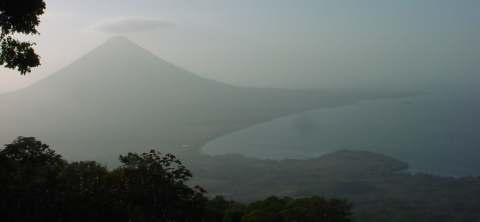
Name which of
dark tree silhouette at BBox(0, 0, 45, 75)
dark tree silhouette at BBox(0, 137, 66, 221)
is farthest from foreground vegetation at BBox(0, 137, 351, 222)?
dark tree silhouette at BBox(0, 0, 45, 75)

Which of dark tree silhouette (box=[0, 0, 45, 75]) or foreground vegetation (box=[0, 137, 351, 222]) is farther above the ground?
dark tree silhouette (box=[0, 0, 45, 75])

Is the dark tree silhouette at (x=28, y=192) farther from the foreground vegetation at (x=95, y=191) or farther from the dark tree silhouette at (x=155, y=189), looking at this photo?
the dark tree silhouette at (x=155, y=189)

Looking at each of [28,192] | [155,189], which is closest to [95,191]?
[155,189]

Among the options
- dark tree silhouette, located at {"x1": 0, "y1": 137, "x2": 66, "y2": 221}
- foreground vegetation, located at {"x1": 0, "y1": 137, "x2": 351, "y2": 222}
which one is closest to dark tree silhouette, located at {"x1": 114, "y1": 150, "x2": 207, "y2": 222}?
foreground vegetation, located at {"x1": 0, "y1": 137, "x2": 351, "y2": 222}

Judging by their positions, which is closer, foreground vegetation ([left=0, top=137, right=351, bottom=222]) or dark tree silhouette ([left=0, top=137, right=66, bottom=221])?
dark tree silhouette ([left=0, top=137, right=66, bottom=221])

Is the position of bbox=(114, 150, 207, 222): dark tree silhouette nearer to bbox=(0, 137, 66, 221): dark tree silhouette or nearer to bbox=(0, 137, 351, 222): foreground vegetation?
bbox=(0, 137, 351, 222): foreground vegetation

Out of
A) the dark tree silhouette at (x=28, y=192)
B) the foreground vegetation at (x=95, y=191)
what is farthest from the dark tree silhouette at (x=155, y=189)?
the dark tree silhouette at (x=28, y=192)

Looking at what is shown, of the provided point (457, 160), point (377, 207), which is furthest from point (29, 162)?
point (457, 160)

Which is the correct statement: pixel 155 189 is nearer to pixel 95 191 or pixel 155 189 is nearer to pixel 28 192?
pixel 95 191
